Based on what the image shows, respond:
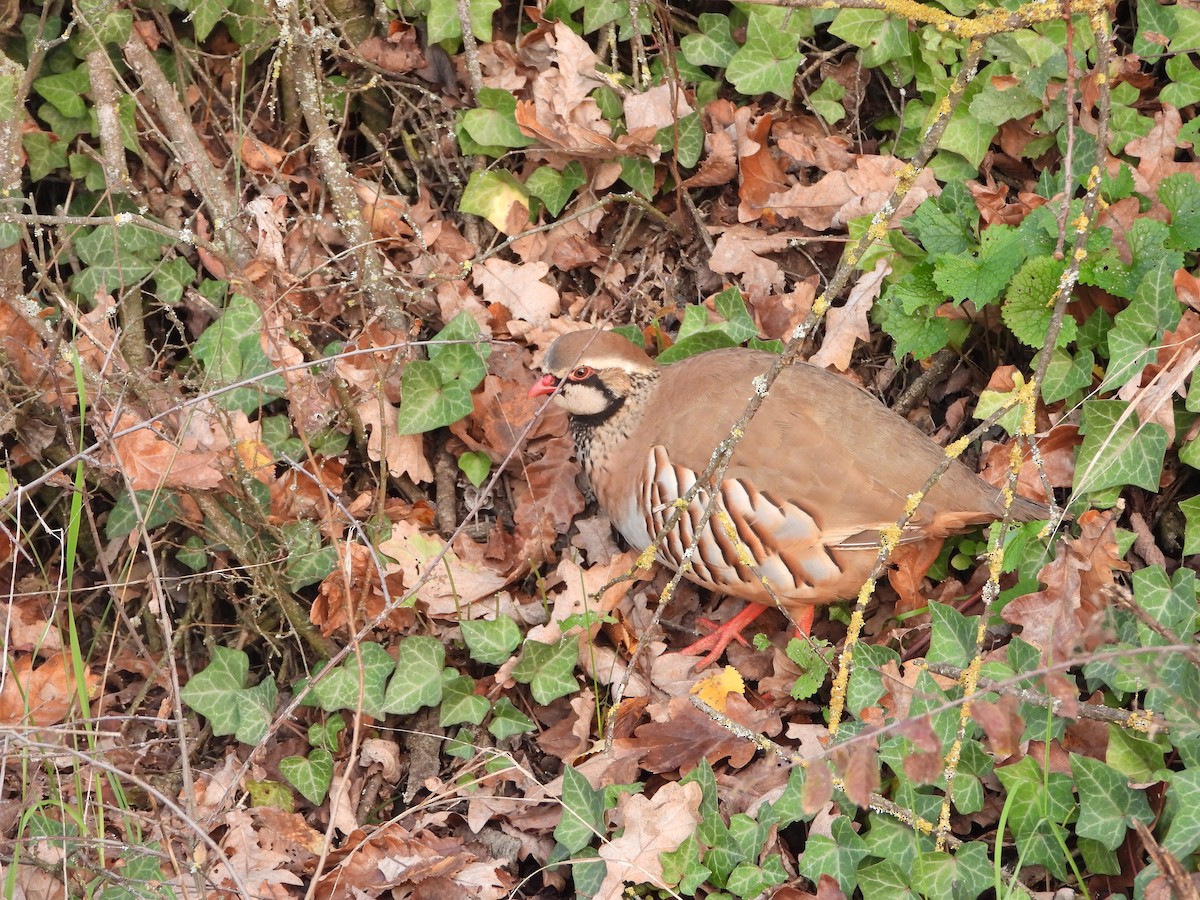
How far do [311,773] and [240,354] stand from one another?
50.7 inches

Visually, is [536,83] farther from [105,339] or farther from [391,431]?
[105,339]

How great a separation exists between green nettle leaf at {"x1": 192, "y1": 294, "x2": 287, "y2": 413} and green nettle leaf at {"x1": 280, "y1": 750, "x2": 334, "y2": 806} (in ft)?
3.50

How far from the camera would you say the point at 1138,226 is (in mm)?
3182

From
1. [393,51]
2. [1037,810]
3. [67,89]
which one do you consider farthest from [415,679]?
[67,89]

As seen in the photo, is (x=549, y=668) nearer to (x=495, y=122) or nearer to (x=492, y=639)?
(x=492, y=639)

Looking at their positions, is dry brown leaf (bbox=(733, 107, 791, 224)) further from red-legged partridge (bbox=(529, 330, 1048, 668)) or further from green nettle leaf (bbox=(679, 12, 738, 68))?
red-legged partridge (bbox=(529, 330, 1048, 668))

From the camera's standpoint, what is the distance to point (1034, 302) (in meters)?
3.25

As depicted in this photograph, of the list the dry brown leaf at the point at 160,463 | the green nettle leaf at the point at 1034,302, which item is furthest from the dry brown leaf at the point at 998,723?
the dry brown leaf at the point at 160,463

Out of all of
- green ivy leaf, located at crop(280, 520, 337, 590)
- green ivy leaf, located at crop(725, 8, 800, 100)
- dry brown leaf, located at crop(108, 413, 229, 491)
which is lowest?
green ivy leaf, located at crop(280, 520, 337, 590)

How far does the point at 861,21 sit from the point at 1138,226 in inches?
49.4

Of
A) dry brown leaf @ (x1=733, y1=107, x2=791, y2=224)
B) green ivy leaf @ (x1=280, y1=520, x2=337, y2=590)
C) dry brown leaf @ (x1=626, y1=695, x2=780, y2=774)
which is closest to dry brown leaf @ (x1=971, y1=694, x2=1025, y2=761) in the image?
dry brown leaf @ (x1=626, y1=695, x2=780, y2=774)

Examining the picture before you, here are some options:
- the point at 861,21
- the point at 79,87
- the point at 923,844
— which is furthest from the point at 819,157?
the point at 79,87

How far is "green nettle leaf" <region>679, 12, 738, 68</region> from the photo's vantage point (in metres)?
4.20

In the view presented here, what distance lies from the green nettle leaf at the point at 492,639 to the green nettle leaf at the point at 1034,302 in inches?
64.8
